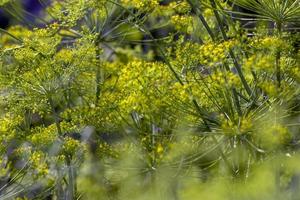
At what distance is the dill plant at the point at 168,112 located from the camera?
6730mm

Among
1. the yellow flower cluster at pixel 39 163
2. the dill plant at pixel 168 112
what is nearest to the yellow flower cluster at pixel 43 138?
the dill plant at pixel 168 112

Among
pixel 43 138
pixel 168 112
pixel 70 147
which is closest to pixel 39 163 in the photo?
pixel 43 138

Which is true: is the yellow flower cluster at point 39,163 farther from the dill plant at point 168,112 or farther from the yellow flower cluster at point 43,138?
the yellow flower cluster at point 43,138

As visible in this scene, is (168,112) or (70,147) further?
(70,147)

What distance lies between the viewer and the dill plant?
6730 millimetres

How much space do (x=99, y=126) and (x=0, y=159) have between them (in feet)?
5.05

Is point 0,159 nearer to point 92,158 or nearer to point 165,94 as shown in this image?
→ point 92,158

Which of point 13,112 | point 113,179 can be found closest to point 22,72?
point 13,112

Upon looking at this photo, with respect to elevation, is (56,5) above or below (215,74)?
above

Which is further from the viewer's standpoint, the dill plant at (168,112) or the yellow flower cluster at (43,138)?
the yellow flower cluster at (43,138)

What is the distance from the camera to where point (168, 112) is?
703 cm

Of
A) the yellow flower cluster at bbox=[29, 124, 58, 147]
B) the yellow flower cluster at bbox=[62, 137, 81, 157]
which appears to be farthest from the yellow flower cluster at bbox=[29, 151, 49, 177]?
the yellow flower cluster at bbox=[62, 137, 81, 157]

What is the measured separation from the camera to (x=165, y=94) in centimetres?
→ 687

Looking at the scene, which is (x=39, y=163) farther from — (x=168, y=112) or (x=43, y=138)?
(x=168, y=112)
